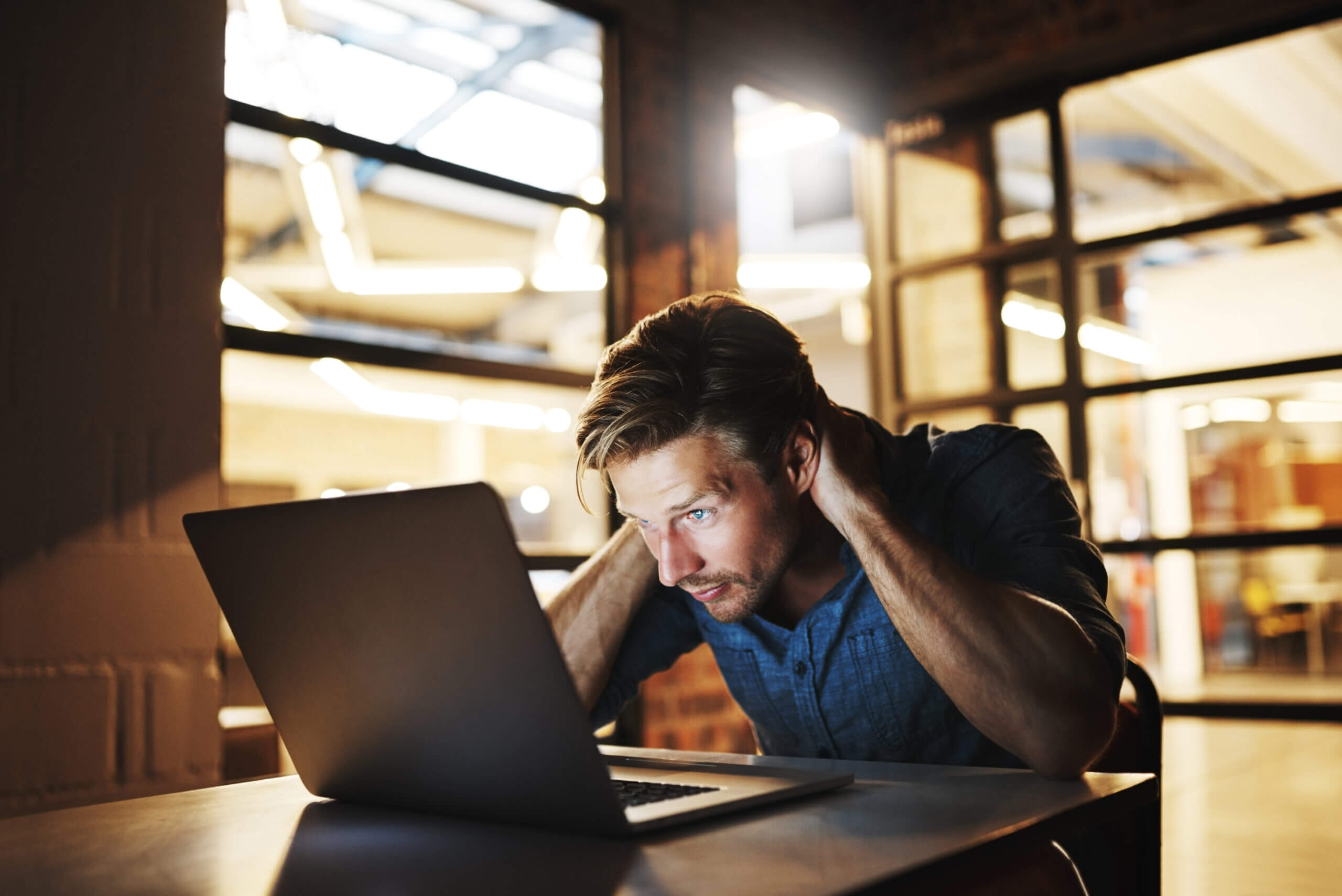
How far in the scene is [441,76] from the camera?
334 centimetres

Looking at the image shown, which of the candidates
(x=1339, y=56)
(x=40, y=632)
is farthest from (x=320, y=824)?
(x=1339, y=56)

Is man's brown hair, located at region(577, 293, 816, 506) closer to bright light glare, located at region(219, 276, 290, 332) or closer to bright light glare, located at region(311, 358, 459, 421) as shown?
bright light glare, located at region(219, 276, 290, 332)

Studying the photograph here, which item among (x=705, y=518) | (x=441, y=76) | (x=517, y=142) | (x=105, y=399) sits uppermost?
(x=441, y=76)

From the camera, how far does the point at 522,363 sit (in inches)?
132

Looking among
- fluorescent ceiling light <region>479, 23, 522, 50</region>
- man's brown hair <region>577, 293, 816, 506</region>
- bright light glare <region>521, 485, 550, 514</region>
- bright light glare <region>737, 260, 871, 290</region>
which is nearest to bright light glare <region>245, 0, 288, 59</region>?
fluorescent ceiling light <region>479, 23, 522, 50</region>

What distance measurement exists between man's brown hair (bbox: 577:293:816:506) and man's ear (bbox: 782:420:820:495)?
1 cm

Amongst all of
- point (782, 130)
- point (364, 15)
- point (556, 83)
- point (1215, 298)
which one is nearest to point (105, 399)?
point (364, 15)

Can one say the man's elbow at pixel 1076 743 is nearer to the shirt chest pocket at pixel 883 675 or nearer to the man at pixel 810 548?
the man at pixel 810 548

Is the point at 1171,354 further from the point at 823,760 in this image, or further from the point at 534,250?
the point at 823,760

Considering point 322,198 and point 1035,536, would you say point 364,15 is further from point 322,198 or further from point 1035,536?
point 1035,536

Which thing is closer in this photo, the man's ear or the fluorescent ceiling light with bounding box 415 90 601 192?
the man's ear

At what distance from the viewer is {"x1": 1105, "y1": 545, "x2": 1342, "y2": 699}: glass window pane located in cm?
399

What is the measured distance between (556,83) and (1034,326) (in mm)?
2016

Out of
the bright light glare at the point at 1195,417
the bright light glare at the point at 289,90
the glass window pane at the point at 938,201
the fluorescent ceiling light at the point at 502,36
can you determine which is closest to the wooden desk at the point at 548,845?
the bright light glare at the point at 289,90
